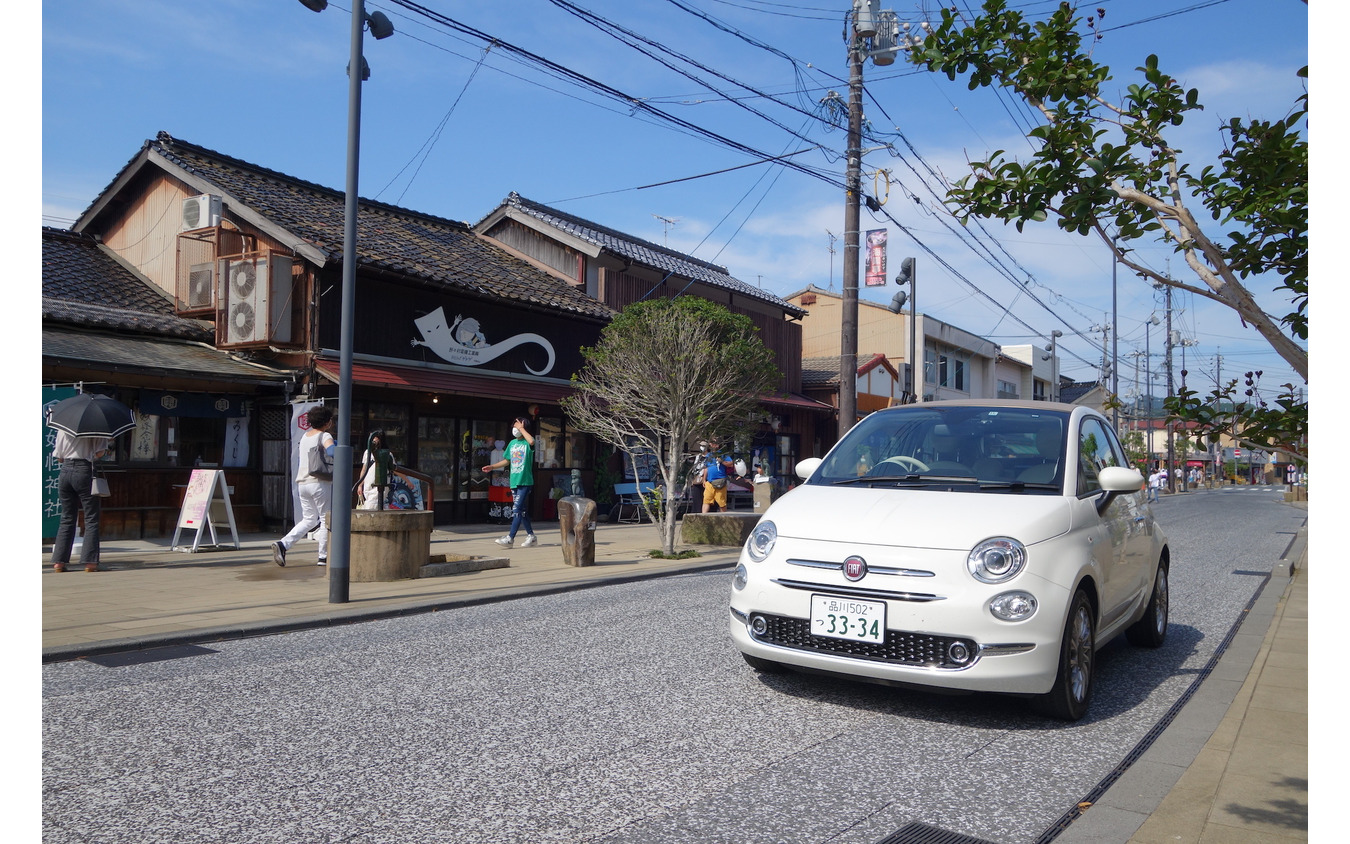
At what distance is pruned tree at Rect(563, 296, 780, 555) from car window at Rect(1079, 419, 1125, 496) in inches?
271

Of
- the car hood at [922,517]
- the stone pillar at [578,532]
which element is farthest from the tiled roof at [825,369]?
the car hood at [922,517]

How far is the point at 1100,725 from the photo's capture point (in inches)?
194

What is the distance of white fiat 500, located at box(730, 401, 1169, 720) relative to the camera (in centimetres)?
444

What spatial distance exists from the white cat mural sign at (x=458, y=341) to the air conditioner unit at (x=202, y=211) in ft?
12.2

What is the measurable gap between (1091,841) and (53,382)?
13899mm

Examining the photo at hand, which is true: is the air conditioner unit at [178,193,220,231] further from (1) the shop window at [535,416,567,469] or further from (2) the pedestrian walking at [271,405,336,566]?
(1) the shop window at [535,416,567,469]

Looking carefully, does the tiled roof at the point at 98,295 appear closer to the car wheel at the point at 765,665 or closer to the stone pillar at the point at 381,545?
the stone pillar at the point at 381,545

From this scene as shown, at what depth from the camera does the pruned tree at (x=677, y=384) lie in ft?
42.2

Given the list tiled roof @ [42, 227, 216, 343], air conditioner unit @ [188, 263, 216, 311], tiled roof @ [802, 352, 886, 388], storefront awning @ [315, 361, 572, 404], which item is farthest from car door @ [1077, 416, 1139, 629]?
tiled roof @ [802, 352, 886, 388]

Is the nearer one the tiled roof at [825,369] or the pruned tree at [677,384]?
the pruned tree at [677,384]

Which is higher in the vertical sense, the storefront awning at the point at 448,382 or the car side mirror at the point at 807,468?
the storefront awning at the point at 448,382

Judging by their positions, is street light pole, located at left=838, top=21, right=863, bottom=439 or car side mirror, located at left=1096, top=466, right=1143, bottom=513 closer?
car side mirror, located at left=1096, top=466, right=1143, bottom=513
